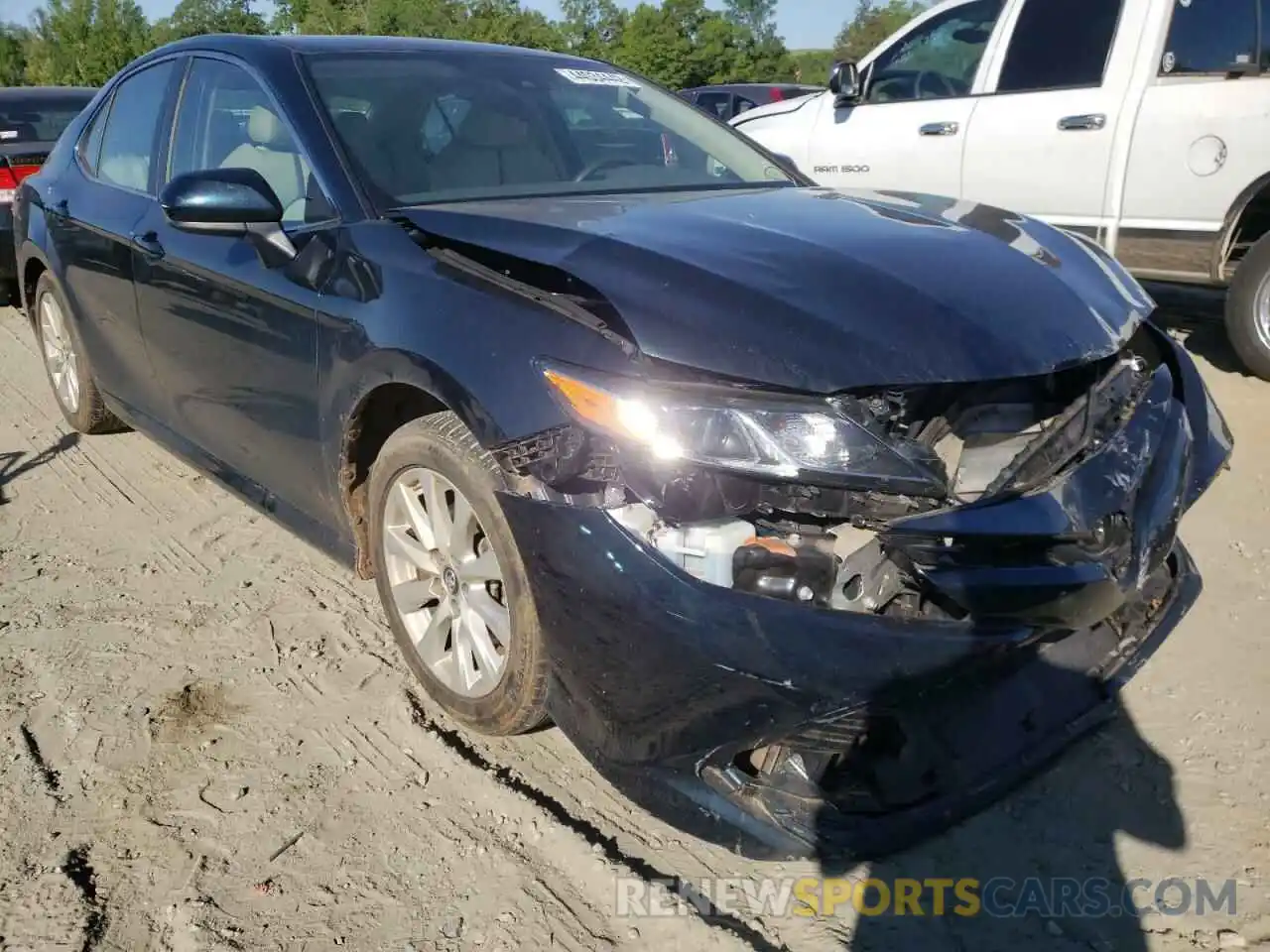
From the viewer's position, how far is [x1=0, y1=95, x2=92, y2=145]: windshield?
7.68 m

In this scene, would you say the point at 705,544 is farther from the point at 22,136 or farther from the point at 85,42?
the point at 85,42

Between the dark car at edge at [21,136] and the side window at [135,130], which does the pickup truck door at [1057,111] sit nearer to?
the side window at [135,130]

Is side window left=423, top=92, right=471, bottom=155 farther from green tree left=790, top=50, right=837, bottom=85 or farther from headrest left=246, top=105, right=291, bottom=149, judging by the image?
green tree left=790, top=50, right=837, bottom=85

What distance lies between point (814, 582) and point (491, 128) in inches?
76.2

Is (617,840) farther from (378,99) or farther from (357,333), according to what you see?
(378,99)

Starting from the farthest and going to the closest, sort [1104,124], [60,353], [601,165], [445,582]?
1. [1104,124]
2. [60,353]
3. [601,165]
4. [445,582]

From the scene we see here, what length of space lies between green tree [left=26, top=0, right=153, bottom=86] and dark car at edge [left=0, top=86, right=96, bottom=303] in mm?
34583

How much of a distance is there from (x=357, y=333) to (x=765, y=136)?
5230 millimetres

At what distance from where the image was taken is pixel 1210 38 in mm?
5105

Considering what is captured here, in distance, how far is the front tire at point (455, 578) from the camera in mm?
2297

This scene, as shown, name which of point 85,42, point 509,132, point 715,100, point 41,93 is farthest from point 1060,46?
point 85,42

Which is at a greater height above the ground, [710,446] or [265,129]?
[265,129]

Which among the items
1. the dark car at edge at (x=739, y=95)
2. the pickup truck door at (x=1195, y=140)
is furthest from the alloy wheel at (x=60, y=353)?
the dark car at edge at (x=739, y=95)

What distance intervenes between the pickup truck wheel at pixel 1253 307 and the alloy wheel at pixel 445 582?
4.00m
